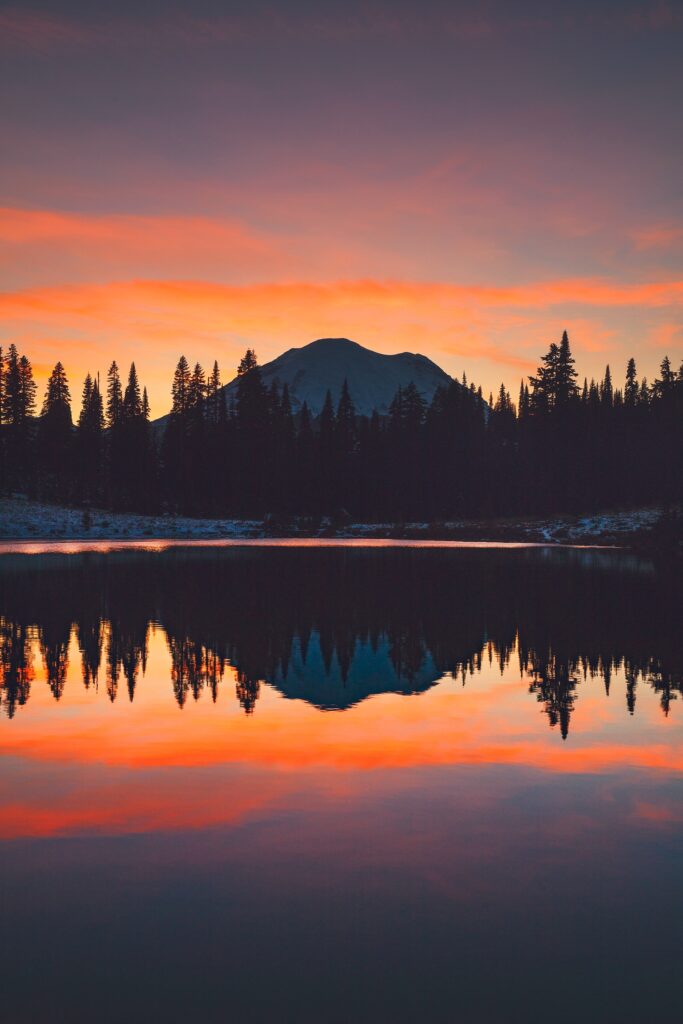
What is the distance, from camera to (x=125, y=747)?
439 inches

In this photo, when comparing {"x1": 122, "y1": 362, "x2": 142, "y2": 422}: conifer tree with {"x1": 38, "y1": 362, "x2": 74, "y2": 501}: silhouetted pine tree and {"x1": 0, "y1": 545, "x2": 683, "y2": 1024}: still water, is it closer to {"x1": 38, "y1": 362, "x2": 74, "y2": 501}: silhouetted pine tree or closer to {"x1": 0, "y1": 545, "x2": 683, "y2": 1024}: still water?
{"x1": 38, "y1": 362, "x2": 74, "y2": 501}: silhouetted pine tree

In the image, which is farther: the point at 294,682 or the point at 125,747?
the point at 294,682

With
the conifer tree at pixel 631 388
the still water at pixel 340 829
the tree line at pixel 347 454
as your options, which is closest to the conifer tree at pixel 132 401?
the tree line at pixel 347 454

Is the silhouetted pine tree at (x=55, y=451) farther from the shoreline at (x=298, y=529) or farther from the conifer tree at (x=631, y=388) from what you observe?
the conifer tree at (x=631, y=388)

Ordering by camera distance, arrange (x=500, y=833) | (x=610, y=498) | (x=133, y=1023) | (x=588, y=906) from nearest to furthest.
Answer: (x=133, y=1023) < (x=588, y=906) < (x=500, y=833) < (x=610, y=498)

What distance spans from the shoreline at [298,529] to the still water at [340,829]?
53932 millimetres

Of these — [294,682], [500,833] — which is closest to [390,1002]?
[500,833]

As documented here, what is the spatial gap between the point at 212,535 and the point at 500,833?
259 ft

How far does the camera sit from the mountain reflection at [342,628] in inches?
611

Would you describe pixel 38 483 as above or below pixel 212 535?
above

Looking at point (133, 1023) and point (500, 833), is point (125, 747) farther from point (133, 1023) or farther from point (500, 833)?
point (133, 1023)

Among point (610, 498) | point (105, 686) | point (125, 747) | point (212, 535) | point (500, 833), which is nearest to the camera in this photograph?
point (500, 833)

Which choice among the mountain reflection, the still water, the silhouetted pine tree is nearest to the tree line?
the silhouetted pine tree

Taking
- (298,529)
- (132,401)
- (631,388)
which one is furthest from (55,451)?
(631,388)
